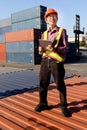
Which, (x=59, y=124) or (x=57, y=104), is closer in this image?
(x=59, y=124)

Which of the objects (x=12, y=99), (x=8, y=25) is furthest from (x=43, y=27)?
(x=12, y=99)

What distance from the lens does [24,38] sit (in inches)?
1113

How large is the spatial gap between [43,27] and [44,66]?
92.9 ft

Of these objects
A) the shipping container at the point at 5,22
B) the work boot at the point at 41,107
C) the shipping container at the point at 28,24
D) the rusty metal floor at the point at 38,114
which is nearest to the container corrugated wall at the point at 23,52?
the shipping container at the point at 28,24

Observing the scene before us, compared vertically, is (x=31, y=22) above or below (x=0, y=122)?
above

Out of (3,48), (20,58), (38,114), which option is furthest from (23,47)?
(38,114)

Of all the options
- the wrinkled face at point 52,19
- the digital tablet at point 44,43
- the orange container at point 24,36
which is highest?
the orange container at point 24,36

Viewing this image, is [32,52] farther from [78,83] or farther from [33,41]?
[78,83]

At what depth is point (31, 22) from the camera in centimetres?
3500

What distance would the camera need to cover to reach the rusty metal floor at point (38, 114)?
157 inches

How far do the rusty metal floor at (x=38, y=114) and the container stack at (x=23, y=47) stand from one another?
20.9 metres

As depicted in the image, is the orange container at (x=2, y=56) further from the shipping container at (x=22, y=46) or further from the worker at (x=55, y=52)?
the worker at (x=55, y=52)

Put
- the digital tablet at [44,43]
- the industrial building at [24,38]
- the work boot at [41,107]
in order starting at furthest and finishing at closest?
1. the industrial building at [24,38]
2. the work boot at [41,107]
3. the digital tablet at [44,43]

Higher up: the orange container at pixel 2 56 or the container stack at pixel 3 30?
the container stack at pixel 3 30
